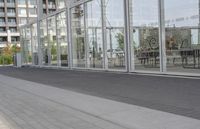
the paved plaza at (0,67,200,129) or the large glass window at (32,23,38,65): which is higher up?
the large glass window at (32,23,38,65)

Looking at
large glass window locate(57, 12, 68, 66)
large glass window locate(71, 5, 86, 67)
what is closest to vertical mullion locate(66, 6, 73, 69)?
large glass window locate(71, 5, 86, 67)

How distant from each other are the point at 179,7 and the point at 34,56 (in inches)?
1013

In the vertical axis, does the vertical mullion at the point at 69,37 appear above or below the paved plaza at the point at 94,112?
above

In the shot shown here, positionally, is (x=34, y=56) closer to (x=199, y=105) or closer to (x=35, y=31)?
(x=35, y=31)

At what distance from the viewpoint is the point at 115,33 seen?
2306 centimetres

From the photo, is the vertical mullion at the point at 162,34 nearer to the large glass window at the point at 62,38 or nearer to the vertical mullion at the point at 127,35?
the vertical mullion at the point at 127,35

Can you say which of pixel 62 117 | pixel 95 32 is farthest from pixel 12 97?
pixel 95 32

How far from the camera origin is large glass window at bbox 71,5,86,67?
27750 millimetres

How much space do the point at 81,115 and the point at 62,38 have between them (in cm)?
2269

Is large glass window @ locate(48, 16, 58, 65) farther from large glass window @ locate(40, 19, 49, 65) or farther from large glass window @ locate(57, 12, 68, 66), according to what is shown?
large glass window @ locate(57, 12, 68, 66)

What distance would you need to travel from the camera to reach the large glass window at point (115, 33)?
877 inches

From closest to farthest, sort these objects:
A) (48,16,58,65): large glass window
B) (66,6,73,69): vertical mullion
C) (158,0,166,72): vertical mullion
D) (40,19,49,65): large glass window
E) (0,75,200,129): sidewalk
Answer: (0,75,200,129): sidewalk → (158,0,166,72): vertical mullion → (66,6,73,69): vertical mullion → (48,16,58,65): large glass window → (40,19,49,65): large glass window

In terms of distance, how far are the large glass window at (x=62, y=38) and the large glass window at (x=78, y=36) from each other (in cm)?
183

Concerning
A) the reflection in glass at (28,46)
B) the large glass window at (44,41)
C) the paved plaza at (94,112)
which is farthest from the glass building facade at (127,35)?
the reflection in glass at (28,46)
